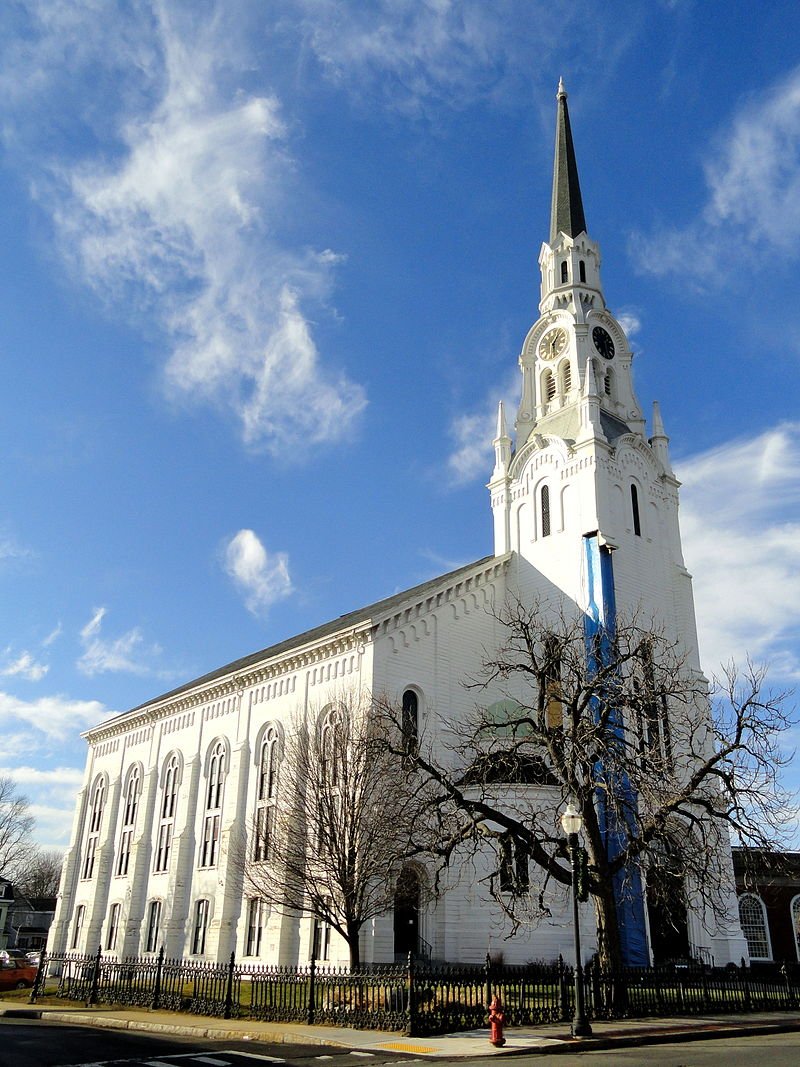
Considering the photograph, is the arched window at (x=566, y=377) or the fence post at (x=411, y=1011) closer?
the fence post at (x=411, y=1011)

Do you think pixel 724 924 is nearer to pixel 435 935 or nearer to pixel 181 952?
pixel 435 935

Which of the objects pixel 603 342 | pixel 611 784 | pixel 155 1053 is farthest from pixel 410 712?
pixel 603 342

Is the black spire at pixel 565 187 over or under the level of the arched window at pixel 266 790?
over

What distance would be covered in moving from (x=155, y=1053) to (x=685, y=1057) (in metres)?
9.67

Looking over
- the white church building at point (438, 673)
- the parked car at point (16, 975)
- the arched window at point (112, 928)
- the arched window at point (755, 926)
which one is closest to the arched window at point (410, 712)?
the white church building at point (438, 673)

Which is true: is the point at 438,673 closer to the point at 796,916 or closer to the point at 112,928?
the point at 112,928

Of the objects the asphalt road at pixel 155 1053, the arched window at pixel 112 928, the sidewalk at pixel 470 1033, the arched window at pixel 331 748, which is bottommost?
the asphalt road at pixel 155 1053

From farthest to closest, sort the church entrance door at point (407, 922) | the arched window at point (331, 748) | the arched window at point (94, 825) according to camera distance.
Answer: the arched window at point (94, 825) → the church entrance door at point (407, 922) → the arched window at point (331, 748)

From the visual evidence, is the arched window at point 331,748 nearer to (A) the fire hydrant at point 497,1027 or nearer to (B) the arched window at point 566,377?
(A) the fire hydrant at point 497,1027

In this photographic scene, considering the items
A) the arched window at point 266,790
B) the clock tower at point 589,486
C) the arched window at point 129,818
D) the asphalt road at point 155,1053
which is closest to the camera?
the asphalt road at point 155,1053

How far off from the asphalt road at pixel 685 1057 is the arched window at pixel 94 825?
43.8m

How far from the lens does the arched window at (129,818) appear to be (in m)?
49.8

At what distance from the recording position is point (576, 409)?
148 ft

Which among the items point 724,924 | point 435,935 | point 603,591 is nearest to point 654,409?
point 603,591
